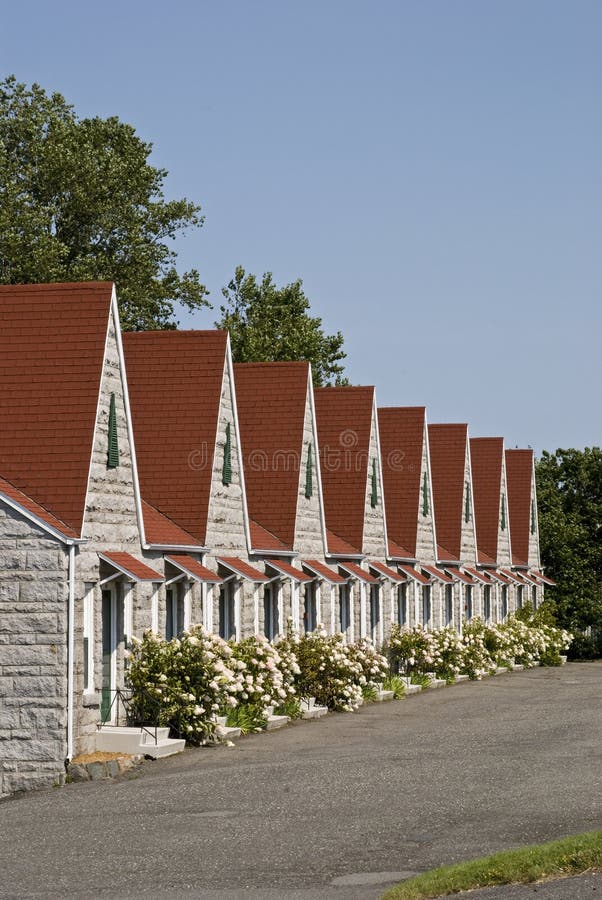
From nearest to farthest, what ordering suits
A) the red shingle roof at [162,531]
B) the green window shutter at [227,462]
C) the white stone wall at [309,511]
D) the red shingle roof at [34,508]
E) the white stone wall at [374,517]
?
1. the red shingle roof at [34,508]
2. the red shingle roof at [162,531]
3. the green window shutter at [227,462]
4. the white stone wall at [309,511]
5. the white stone wall at [374,517]

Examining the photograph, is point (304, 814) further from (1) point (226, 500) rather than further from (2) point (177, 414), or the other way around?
(2) point (177, 414)

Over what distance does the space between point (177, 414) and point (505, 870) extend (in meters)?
19.3

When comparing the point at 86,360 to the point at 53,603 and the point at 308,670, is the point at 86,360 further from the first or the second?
the point at 308,670

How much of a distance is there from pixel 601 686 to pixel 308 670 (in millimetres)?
12405

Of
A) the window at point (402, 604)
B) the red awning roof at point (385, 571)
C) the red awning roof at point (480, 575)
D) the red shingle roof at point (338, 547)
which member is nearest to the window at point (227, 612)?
the red shingle roof at point (338, 547)

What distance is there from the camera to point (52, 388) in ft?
79.6

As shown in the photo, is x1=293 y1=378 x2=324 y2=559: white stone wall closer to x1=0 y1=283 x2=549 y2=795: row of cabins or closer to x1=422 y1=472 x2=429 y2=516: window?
x1=0 y1=283 x2=549 y2=795: row of cabins

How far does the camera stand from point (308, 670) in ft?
103

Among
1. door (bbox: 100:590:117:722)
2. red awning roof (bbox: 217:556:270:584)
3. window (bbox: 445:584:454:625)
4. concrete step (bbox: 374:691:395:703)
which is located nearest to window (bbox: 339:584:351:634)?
concrete step (bbox: 374:691:395:703)

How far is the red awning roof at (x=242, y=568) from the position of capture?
97.1 ft

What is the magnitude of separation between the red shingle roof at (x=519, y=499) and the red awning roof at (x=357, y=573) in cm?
2484

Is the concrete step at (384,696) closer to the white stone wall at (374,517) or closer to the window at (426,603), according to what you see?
the white stone wall at (374,517)

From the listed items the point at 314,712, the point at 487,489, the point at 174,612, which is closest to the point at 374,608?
the point at 314,712

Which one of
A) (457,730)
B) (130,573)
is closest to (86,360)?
(130,573)
